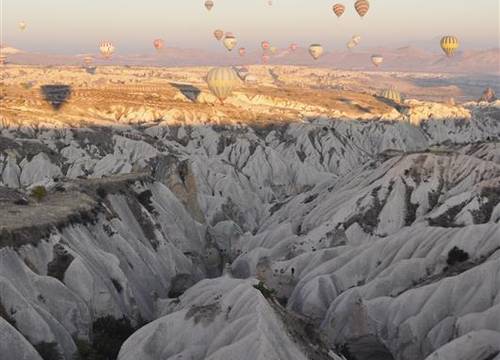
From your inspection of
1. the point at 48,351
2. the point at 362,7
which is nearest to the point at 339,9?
the point at 362,7

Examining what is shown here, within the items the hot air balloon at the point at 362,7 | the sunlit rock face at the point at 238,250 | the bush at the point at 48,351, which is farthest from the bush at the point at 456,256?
the hot air balloon at the point at 362,7

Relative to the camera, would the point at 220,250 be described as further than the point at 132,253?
Yes

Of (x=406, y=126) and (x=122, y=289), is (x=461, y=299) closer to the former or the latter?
(x=122, y=289)

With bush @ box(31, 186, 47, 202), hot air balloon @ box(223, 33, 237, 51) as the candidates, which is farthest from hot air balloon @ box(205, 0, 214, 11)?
bush @ box(31, 186, 47, 202)

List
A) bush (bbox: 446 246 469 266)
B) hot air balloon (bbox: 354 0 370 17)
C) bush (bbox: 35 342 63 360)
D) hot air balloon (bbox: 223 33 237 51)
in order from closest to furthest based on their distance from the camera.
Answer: bush (bbox: 35 342 63 360), bush (bbox: 446 246 469 266), hot air balloon (bbox: 354 0 370 17), hot air balloon (bbox: 223 33 237 51)

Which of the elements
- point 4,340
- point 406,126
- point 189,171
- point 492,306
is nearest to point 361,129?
point 406,126

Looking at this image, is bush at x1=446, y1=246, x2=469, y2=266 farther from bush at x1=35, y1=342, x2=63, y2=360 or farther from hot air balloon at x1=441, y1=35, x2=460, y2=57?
hot air balloon at x1=441, y1=35, x2=460, y2=57
